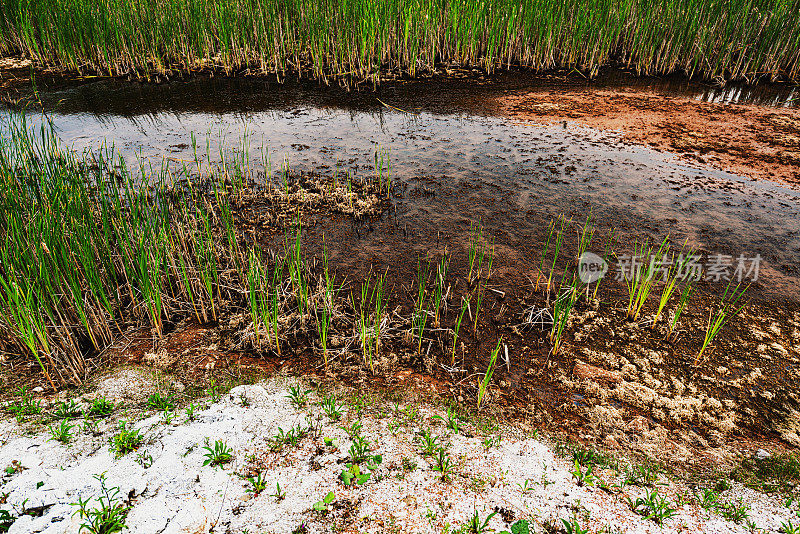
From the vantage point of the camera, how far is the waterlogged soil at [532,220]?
7.56 ft

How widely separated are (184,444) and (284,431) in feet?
1.36

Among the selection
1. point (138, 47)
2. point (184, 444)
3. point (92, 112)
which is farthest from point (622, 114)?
point (138, 47)

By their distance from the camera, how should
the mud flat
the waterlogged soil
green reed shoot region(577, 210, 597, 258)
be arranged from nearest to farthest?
the mud flat → the waterlogged soil → green reed shoot region(577, 210, 597, 258)

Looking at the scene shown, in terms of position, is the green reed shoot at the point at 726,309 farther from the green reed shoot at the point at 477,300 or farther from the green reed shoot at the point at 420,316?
the green reed shoot at the point at 420,316

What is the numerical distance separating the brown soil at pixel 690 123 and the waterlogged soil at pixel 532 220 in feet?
0.13

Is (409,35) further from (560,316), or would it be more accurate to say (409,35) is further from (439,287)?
(560,316)

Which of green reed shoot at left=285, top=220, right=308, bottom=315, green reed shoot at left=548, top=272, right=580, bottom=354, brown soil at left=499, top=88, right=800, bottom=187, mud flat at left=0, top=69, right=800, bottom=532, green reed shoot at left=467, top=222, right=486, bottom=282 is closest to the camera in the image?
mud flat at left=0, top=69, right=800, bottom=532

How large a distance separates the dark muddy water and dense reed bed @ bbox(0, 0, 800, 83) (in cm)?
76

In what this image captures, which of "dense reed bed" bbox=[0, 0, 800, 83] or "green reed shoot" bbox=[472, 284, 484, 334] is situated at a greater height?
"dense reed bed" bbox=[0, 0, 800, 83]

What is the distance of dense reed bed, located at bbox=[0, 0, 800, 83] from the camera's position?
23.8ft

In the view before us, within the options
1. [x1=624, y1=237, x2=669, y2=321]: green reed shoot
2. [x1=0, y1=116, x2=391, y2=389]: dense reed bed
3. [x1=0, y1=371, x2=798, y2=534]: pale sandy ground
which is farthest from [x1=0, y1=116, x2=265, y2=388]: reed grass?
[x1=624, y1=237, x2=669, y2=321]: green reed shoot

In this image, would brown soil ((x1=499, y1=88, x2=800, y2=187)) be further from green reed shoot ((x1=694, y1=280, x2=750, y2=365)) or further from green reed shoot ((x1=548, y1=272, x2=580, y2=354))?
green reed shoot ((x1=548, y1=272, x2=580, y2=354))

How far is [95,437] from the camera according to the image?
6.03 feet

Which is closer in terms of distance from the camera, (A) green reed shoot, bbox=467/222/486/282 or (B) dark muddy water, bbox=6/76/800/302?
(A) green reed shoot, bbox=467/222/486/282
